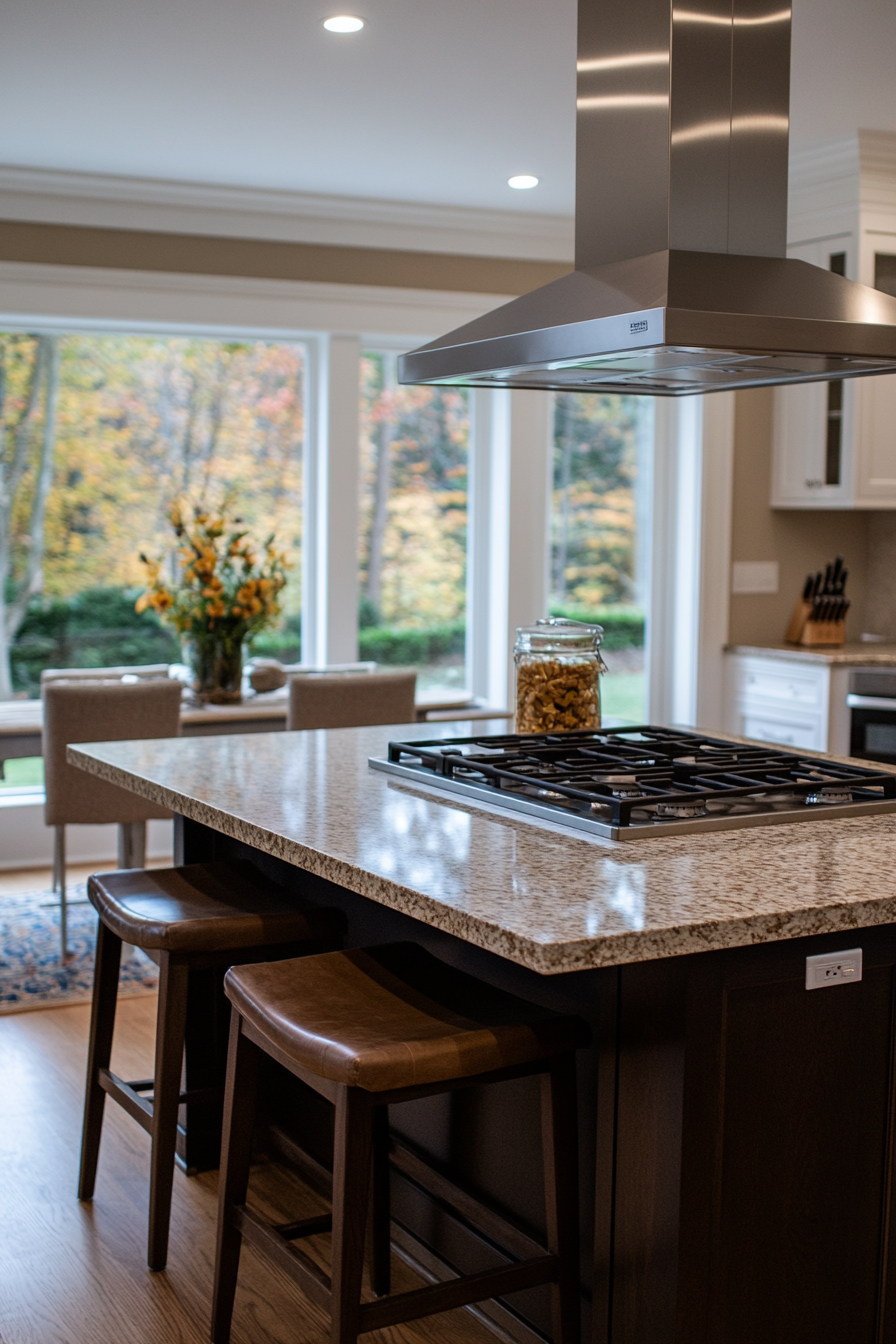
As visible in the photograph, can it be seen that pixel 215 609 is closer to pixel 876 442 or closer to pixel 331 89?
pixel 331 89

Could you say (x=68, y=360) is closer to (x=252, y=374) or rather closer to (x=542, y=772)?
(x=252, y=374)

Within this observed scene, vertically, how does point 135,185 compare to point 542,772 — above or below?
above

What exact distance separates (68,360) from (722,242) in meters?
3.61

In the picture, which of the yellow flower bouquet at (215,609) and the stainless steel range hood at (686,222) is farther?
the yellow flower bouquet at (215,609)

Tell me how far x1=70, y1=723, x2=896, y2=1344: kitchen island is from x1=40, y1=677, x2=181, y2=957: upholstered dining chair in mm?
2152

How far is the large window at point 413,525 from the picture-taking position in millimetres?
5723

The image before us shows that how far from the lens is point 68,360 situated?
17.3 feet

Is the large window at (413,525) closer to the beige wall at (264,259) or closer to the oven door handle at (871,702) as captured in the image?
the beige wall at (264,259)

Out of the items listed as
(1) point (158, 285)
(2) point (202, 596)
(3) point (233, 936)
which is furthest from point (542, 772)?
(1) point (158, 285)

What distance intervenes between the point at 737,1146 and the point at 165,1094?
106cm

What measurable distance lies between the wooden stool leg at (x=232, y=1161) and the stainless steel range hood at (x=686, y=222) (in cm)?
123

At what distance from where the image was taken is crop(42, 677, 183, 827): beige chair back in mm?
4055

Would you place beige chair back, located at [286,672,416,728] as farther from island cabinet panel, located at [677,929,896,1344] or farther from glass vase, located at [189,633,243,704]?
island cabinet panel, located at [677,929,896,1344]

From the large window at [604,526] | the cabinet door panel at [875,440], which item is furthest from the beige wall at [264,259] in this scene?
the cabinet door panel at [875,440]
